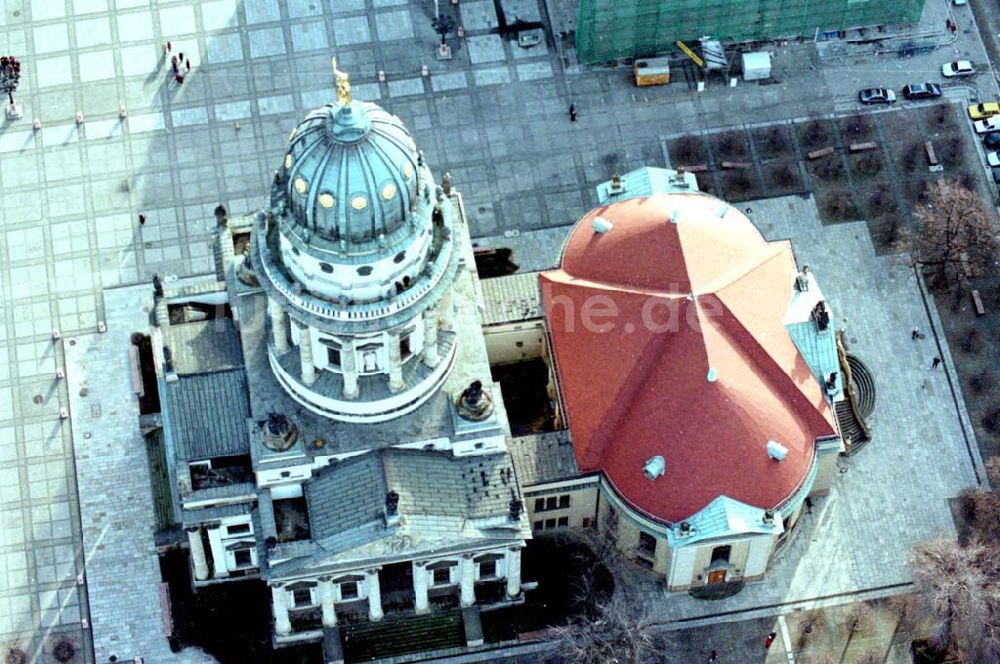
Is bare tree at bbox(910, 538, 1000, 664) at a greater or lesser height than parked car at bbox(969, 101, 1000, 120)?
lesser

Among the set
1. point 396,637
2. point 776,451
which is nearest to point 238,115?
point 396,637

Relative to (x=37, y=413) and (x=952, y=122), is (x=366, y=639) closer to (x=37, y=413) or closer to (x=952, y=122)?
(x=37, y=413)

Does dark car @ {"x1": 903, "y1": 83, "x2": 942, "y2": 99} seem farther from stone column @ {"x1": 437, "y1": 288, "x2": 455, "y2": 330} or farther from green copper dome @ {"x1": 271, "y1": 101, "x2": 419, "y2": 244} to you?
green copper dome @ {"x1": 271, "y1": 101, "x2": 419, "y2": 244}

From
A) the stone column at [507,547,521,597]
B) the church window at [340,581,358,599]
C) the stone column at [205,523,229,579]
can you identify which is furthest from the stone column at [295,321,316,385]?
the stone column at [507,547,521,597]

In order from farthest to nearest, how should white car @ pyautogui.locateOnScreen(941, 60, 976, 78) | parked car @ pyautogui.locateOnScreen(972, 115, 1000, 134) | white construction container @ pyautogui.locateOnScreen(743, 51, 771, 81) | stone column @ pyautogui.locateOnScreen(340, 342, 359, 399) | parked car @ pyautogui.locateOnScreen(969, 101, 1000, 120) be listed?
white car @ pyautogui.locateOnScreen(941, 60, 976, 78)
white construction container @ pyautogui.locateOnScreen(743, 51, 771, 81)
parked car @ pyautogui.locateOnScreen(969, 101, 1000, 120)
parked car @ pyautogui.locateOnScreen(972, 115, 1000, 134)
stone column @ pyautogui.locateOnScreen(340, 342, 359, 399)

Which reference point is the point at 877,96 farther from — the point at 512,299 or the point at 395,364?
the point at 395,364

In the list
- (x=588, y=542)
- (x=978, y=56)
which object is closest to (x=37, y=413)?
(x=588, y=542)
